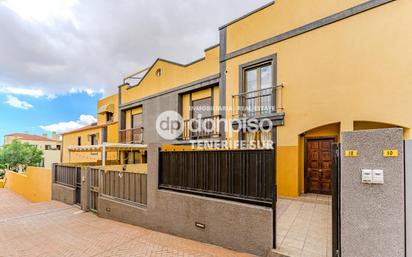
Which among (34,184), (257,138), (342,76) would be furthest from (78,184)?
(342,76)

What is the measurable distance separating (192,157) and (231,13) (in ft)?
30.0

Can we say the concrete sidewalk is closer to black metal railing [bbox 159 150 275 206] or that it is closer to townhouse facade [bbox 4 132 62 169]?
black metal railing [bbox 159 150 275 206]

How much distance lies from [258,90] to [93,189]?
868 centimetres

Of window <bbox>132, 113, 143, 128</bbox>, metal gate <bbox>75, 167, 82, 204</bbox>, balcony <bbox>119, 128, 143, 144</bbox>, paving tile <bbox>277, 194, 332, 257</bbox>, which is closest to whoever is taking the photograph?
paving tile <bbox>277, 194, 332, 257</bbox>

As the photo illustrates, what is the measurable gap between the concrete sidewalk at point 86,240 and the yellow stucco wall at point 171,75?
8501 millimetres

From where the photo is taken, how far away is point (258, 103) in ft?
30.2

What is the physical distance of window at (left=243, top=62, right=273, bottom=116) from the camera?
8.88 meters

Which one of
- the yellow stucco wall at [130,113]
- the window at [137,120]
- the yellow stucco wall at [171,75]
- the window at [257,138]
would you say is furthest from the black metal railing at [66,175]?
the window at [257,138]

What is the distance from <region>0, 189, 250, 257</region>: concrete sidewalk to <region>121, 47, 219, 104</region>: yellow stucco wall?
8501 millimetres

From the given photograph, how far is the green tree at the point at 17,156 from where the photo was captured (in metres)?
28.4

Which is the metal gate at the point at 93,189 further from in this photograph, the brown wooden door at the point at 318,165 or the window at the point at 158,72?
the brown wooden door at the point at 318,165

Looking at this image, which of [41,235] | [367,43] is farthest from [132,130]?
[367,43]

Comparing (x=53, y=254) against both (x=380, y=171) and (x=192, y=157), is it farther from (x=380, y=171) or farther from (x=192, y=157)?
(x=380, y=171)

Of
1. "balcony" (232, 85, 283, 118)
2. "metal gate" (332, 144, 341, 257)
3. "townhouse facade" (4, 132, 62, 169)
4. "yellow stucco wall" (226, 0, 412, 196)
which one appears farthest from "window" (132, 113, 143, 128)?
"townhouse facade" (4, 132, 62, 169)
